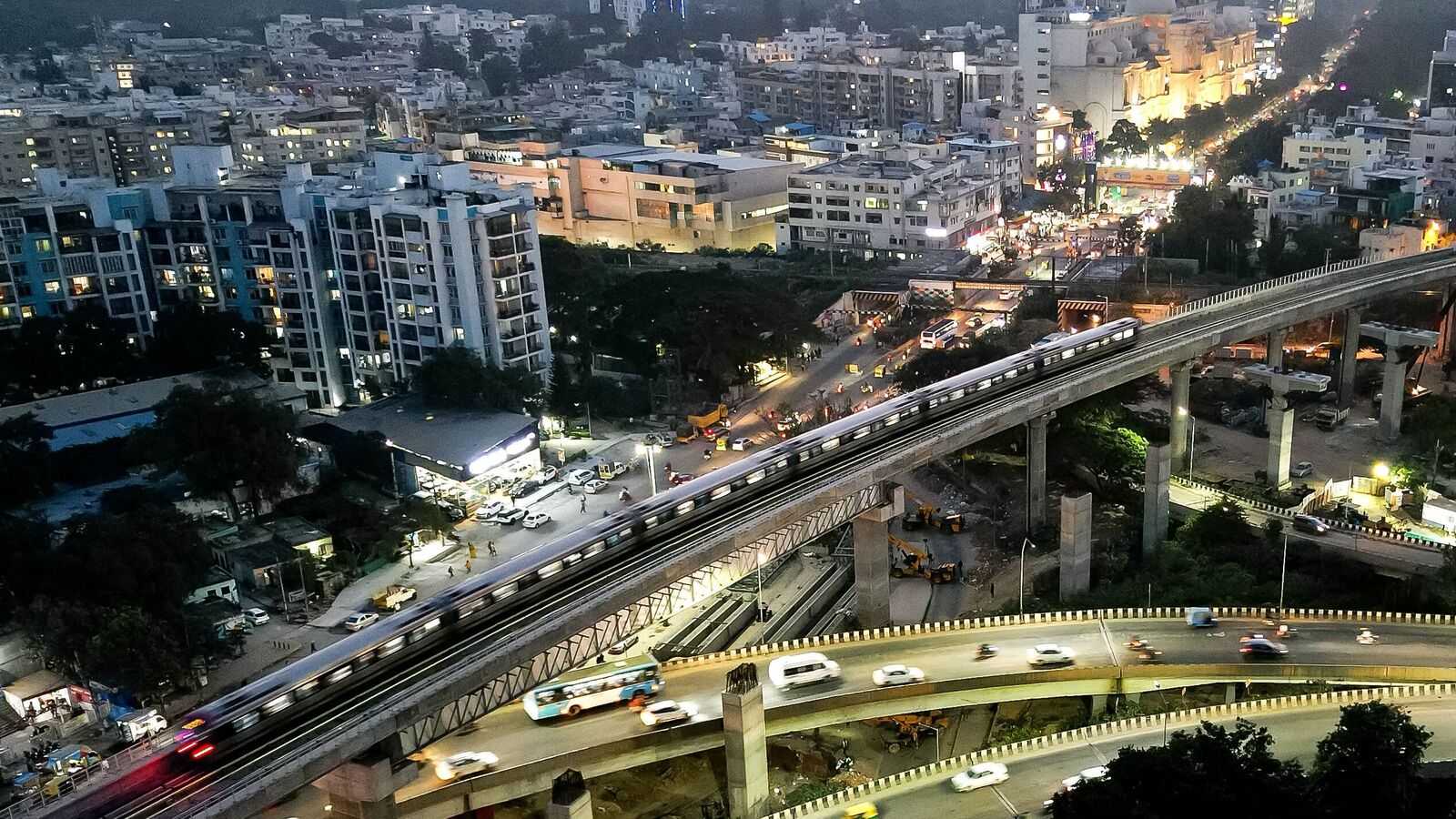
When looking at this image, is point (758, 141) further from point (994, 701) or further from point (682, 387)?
point (994, 701)

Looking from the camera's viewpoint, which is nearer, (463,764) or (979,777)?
(463,764)

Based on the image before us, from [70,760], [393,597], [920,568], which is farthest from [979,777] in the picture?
[70,760]

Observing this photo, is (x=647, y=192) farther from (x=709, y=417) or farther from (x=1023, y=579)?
(x=1023, y=579)

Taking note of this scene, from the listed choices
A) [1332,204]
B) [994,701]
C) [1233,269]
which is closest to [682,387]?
[994,701]

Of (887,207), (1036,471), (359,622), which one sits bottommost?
(359,622)

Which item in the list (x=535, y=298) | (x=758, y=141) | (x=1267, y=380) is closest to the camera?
(x=1267, y=380)

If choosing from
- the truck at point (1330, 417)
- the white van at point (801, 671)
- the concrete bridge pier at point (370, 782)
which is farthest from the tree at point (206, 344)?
the truck at point (1330, 417)
